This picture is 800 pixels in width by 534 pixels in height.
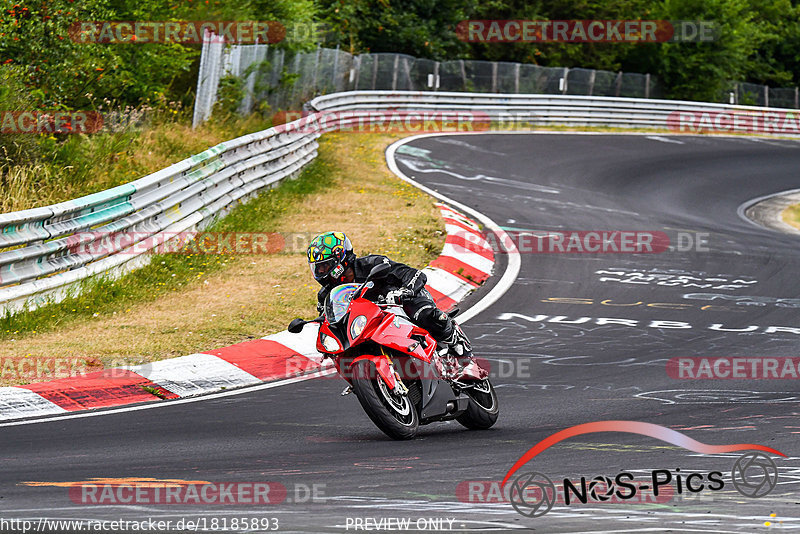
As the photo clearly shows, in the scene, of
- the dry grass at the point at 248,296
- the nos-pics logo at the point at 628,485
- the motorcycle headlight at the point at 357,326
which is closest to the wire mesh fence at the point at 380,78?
the dry grass at the point at 248,296

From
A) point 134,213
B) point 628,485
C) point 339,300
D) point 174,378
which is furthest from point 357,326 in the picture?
point 134,213

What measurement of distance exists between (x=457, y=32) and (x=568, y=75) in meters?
4.97

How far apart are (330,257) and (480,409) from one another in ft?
5.23

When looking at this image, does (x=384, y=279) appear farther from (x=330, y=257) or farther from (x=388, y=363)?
(x=388, y=363)

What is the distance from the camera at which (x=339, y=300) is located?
23.1ft

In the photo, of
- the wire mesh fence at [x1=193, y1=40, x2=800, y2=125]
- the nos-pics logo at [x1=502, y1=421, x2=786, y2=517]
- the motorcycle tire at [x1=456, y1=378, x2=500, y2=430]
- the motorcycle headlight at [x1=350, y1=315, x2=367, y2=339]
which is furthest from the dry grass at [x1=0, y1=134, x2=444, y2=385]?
the nos-pics logo at [x1=502, y1=421, x2=786, y2=517]

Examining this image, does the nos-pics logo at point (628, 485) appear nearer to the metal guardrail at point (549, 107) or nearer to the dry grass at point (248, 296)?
the dry grass at point (248, 296)

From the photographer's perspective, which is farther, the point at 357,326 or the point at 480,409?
the point at 480,409

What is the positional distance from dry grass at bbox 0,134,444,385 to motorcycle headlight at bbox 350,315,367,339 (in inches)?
117

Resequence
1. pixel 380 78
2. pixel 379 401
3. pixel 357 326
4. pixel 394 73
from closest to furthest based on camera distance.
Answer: pixel 379 401 < pixel 357 326 < pixel 380 78 < pixel 394 73

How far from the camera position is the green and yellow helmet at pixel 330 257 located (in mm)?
7039

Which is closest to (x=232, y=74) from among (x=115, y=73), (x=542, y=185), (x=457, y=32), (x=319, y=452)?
(x=115, y=73)

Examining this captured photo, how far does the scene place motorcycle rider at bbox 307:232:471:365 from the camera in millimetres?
7062

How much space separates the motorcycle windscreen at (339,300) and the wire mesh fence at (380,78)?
12.7 m
